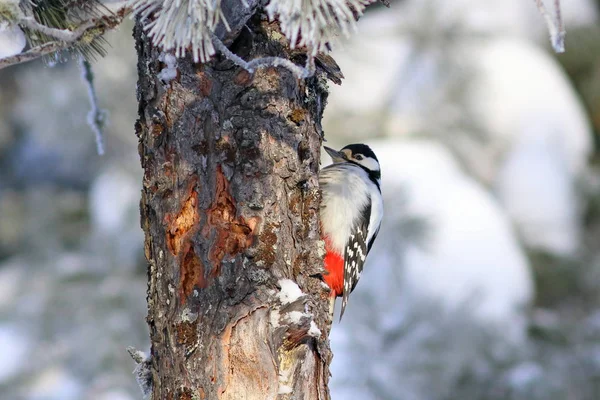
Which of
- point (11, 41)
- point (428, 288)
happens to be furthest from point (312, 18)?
point (428, 288)

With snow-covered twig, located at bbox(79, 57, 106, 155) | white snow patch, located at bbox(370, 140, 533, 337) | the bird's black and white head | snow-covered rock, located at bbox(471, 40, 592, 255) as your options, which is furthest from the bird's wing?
snow-covered rock, located at bbox(471, 40, 592, 255)

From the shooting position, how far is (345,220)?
2.48m

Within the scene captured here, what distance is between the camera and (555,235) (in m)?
8.80

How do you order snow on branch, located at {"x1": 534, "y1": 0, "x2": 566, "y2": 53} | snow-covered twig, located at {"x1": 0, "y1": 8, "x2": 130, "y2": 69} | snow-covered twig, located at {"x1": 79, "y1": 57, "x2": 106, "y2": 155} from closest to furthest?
snow on branch, located at {"x1": 534, "y1": 0, "x2": 566, "y2": 53}
snow-covered twig, located at {"x1": 0, "y1": 8, "x2": 130, "y2": 69}
snow-covered twig, located at {"x1": 79, "y1": 57, "x2": 106, "y2": 155}

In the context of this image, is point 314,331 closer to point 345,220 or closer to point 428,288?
point 345,220

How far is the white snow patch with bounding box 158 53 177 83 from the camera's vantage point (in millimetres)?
1712

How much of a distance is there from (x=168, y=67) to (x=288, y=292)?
55 cm

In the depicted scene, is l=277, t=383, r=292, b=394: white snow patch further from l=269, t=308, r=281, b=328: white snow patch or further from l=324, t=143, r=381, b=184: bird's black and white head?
l=324, t=143, r=381, b=184: bird's black and white head

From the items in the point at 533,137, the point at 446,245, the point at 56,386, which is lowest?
the point at 56,386

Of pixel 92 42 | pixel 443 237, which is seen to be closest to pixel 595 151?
pixel 443 237

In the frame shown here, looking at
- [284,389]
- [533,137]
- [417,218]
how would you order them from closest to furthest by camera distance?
[284,389] → [417,218] → [533,137]

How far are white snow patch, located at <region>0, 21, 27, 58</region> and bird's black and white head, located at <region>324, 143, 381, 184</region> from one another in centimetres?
135

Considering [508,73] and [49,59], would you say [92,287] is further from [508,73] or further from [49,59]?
[49,59]

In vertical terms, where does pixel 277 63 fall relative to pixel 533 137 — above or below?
below
